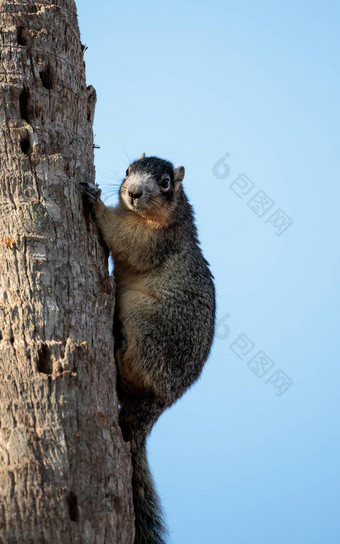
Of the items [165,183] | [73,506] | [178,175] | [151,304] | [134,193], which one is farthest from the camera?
[178,175]

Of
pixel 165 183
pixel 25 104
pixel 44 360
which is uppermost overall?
pixel 25 104

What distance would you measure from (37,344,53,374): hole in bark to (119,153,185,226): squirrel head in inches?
82.5

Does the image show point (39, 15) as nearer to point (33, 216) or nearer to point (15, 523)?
point (33, 216)

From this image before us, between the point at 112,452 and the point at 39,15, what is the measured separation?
11.6ft

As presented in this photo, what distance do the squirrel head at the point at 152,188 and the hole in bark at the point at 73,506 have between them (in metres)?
2.90

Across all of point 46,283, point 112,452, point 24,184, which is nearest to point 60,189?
point 24,184

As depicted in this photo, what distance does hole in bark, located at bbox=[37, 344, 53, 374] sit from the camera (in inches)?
198

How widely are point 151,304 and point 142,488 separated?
1.59 metres

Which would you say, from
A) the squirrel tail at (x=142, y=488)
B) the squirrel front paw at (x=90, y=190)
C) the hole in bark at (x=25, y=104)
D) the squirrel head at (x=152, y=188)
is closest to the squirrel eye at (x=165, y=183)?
the squirrel head at (x=152, y=188)

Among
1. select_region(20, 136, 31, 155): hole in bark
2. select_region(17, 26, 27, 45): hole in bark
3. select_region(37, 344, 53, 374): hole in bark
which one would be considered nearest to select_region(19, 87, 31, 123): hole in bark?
select_region(20, 136, 31, 155): hole in bark

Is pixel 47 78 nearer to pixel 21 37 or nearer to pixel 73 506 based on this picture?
A: pixel 21 37

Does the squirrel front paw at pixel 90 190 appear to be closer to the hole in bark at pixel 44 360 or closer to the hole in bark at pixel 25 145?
the hole in bark at pixel 25 145

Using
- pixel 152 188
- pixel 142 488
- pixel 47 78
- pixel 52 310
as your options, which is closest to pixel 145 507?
pixel 142 488

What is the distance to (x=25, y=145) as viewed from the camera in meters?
5.65
